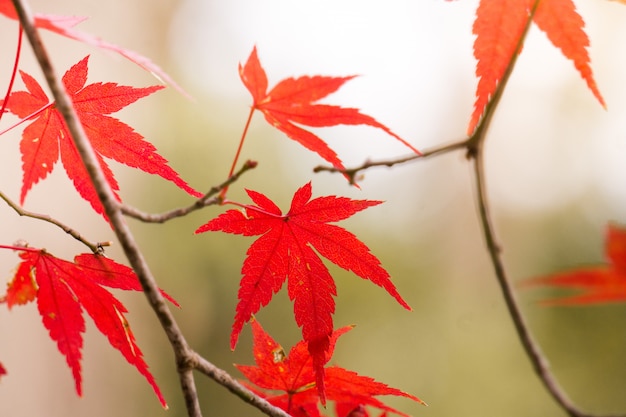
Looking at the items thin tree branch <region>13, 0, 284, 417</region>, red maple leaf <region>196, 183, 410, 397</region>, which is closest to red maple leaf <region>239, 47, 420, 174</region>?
red maple leaf <region>196, 183, 410, 397</region>

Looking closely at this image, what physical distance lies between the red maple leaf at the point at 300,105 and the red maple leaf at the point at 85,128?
5.4 inches

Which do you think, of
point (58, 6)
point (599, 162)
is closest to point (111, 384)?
point (58, 6)

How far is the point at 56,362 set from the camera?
4.18m

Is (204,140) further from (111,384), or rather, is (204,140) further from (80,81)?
(80,81)

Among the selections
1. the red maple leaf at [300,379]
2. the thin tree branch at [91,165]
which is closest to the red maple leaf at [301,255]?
the red maple leaf at [300,379]

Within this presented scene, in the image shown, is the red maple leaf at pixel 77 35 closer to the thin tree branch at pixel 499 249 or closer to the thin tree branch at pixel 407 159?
the thin tree branch at pixel 407 159

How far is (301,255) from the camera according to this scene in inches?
26.3

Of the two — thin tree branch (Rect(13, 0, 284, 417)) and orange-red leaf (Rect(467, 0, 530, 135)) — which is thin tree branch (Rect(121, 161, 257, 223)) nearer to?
thin tree branch (Rect(13, 0, 284, 417))

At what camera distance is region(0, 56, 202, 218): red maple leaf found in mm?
674

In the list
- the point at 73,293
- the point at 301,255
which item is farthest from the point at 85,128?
the point at 301,255

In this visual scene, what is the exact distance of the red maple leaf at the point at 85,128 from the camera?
674 millimetres

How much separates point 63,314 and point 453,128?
628cm

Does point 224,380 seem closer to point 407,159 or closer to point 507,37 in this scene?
point 407,159

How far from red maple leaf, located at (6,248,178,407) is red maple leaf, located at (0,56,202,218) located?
9cm
